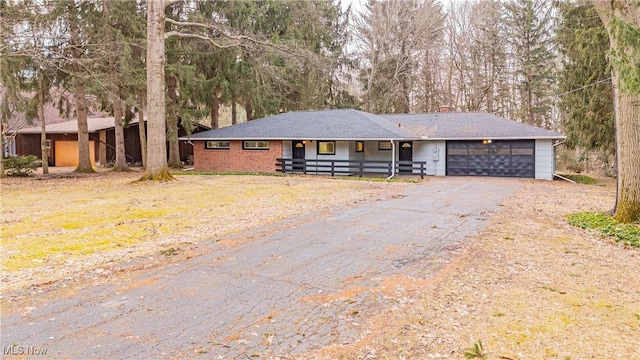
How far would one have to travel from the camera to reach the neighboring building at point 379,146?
19.8m

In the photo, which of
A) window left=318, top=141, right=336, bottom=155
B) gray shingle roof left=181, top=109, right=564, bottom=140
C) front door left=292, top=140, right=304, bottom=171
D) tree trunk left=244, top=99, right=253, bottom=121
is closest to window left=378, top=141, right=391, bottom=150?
gray shingle roof left=181, top=109, right=564, bottom=140

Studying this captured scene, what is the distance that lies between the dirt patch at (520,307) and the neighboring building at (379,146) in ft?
45.0

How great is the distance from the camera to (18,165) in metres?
19.8

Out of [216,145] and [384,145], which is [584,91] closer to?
[384,145]

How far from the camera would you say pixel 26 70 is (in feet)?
60.3

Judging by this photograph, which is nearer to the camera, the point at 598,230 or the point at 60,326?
the point at 60,326

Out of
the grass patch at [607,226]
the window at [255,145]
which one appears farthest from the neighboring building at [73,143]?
the grass patch at [607,226]

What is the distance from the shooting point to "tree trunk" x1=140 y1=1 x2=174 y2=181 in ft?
52.3

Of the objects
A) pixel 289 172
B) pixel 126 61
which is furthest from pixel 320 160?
pixel 126 61

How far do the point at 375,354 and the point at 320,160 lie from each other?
60.8ft

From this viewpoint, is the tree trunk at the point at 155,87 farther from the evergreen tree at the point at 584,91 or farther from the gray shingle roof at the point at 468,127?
the evergreen tree at the point at 584,91

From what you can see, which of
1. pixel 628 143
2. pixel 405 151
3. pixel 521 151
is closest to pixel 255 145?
pixel 405 151

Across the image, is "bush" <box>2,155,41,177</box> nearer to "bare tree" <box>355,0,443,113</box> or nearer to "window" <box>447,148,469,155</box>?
"window" <box>447,148,469,155</box>

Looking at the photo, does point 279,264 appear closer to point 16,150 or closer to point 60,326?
point 60,326
